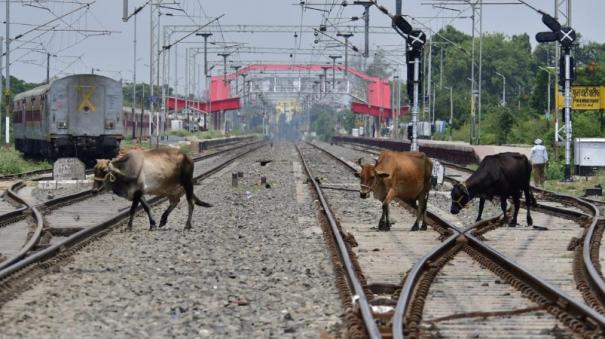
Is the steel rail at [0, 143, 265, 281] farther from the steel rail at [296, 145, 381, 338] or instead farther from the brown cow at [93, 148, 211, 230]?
the steel rail at [296, 145, 381, 338]

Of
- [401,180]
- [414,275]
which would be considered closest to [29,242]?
[414,275]

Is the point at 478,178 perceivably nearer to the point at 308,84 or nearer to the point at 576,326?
A: the point at 576,326

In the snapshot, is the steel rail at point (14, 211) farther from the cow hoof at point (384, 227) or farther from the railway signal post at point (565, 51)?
the railway signal post at point (565, 51)

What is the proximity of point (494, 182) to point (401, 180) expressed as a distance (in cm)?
170

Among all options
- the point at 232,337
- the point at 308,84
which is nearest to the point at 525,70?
the point at 308,84

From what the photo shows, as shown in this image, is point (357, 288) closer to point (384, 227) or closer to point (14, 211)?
point (384, 227)

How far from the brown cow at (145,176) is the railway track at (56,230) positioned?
0.64m

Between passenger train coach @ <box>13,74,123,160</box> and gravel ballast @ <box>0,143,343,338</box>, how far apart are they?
23930 millimetres

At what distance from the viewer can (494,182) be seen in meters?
18.9

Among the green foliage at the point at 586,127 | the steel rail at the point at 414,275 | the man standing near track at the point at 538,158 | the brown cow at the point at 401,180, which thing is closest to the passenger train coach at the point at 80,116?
the man standing near track at the point at 538,158

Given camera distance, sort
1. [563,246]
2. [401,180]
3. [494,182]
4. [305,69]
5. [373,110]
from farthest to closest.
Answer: [305,69], [373,110], [494,182], [401,180], [563,246]

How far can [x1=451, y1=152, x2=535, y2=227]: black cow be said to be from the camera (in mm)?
18781

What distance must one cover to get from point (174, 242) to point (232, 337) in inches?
294

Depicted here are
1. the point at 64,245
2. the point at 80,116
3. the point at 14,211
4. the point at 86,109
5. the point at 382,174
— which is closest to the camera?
the point at 64,245
